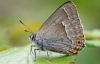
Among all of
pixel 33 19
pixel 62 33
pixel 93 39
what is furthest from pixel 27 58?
pixel 33 19

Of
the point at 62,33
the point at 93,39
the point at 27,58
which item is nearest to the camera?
the point at 27,58

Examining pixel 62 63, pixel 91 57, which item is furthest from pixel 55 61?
pixel 91 57

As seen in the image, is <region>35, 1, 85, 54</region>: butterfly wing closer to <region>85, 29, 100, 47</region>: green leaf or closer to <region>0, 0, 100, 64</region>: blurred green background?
<region>85, 29, 100, 47</region>: green leaf

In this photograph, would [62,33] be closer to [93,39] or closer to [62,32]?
[62,32]

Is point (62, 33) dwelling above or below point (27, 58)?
above

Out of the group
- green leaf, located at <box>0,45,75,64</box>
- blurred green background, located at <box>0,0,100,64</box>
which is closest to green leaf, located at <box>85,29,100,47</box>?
green leaf, located at <box>0,45,75,64</box>

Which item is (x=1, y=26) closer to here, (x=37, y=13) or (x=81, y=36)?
(x=37, y=13)
